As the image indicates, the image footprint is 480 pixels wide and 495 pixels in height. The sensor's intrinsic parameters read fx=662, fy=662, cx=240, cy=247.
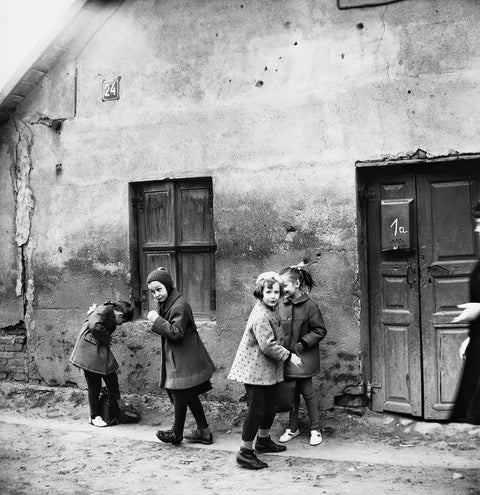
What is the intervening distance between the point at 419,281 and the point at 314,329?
3.70 ft

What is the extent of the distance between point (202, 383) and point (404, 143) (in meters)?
2.85

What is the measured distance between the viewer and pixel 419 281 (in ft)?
20.3

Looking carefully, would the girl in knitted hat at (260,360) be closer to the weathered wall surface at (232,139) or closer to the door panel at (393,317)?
the weathered wall surface at (232,139)

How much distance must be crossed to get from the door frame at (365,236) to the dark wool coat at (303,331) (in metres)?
0.57

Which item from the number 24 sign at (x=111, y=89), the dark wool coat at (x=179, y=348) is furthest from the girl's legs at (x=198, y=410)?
the number 24 sign at (x=111, y=89)

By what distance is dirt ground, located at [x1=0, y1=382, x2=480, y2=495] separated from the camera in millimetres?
4793

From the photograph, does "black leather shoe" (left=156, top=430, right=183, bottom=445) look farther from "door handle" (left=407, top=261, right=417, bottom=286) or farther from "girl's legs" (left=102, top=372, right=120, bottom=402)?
"door handle" (left=407, top=261, right=417, bottom=286)

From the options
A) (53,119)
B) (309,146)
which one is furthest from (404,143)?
(53,119)

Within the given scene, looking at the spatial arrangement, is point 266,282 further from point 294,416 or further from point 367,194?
point 367,194

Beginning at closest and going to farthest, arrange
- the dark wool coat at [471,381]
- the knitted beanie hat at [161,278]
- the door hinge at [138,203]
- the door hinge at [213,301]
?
the dark wool coat at [471,381]
the knitted beanie hat at [161,278]
the door hinge at [213,301]
the door hinge at [138,203]

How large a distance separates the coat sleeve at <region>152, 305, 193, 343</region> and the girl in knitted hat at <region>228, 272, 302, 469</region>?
66cm

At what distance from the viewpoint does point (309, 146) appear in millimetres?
6449

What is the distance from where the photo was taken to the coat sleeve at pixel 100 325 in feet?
21.1

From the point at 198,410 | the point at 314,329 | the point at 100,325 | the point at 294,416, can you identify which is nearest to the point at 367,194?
the point at 314,329
